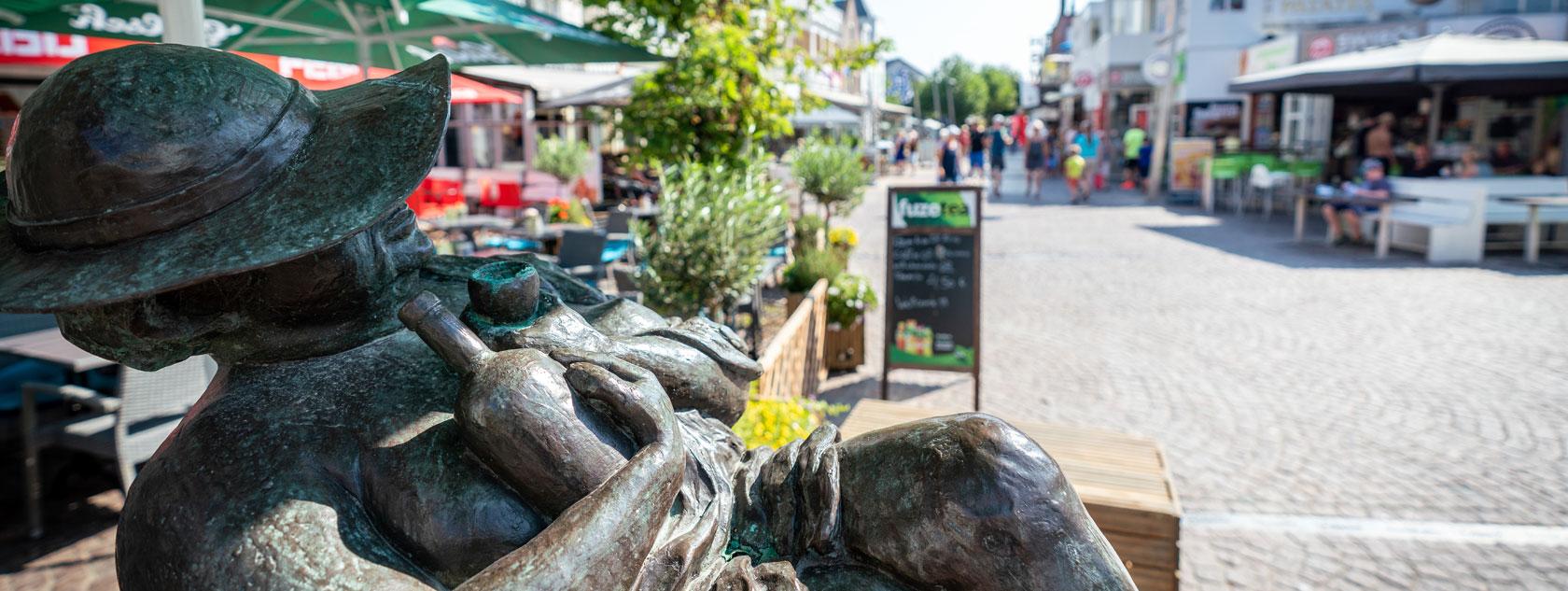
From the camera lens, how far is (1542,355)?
7227 millimetres

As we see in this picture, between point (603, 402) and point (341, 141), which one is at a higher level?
point (341, 141)

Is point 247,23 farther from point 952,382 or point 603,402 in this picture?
point 603,402

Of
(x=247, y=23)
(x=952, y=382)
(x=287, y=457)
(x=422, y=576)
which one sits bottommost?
(x=952, y=382)

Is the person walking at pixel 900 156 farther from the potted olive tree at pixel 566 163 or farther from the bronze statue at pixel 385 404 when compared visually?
the bronze statue at pixel 385 404

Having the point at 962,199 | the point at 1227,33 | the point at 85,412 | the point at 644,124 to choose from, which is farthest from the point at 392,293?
the point at 1227,33

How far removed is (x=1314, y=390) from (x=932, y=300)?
293 centimetres

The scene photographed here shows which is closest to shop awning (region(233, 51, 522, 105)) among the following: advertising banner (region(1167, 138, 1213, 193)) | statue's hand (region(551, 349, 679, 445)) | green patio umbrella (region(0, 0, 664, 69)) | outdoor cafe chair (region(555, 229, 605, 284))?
green patio umbrella (region(0, 0, 664, 69))

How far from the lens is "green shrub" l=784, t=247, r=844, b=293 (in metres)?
7.27

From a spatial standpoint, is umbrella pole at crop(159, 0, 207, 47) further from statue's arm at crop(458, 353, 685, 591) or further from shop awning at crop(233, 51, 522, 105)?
shop awning at crop(233, 51, 522, 105)

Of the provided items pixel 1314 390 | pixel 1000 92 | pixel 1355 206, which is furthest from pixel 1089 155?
pixel 1000 92

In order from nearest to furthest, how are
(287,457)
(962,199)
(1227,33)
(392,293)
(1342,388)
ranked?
1. (287,457)
2. (392,293)
3. (962,199)
4. (1342,388)
5. (1227,33)

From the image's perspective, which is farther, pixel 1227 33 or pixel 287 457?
pixel 1227 33

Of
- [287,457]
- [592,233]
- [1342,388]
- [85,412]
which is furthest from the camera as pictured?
[592,233]

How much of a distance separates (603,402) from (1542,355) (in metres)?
8.54
